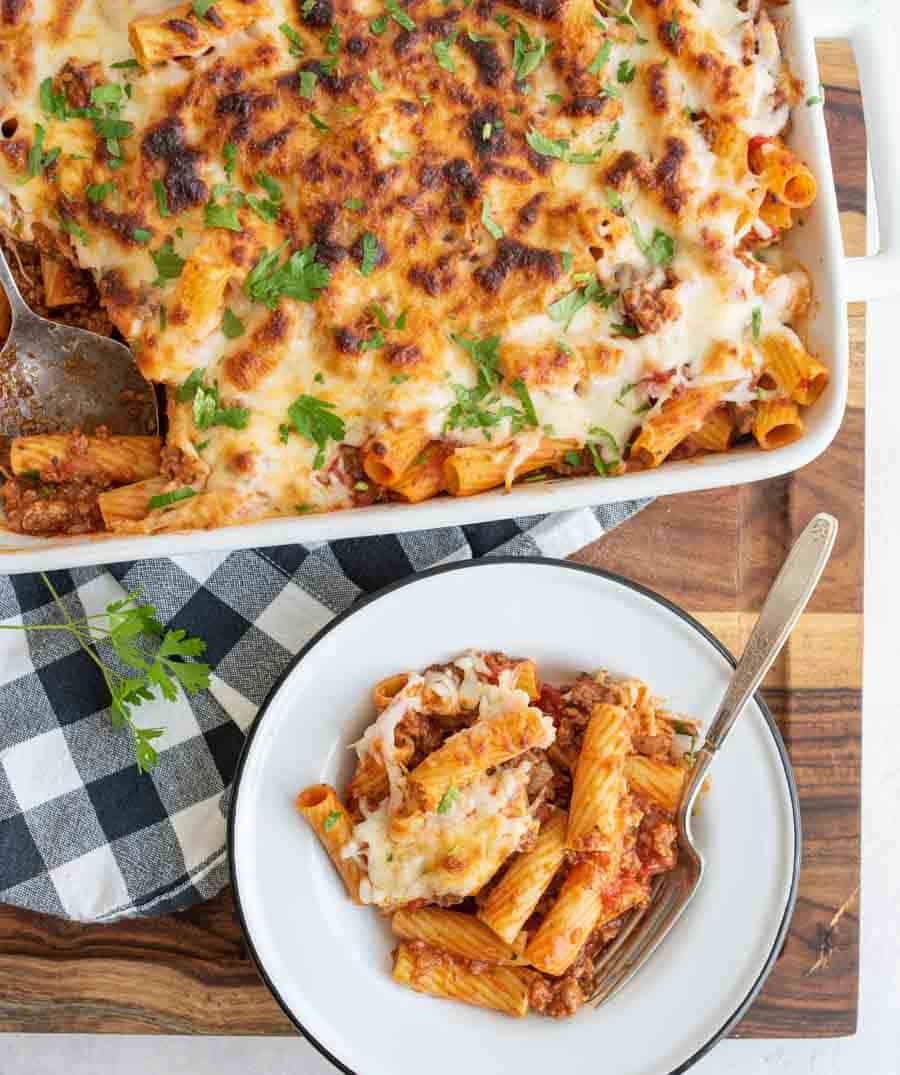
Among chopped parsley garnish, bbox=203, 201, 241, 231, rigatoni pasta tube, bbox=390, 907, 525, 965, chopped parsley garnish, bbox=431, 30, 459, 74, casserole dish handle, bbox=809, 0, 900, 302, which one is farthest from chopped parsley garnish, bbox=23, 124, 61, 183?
rigatoni pasta tube, bbox=390, 907, 525, 965

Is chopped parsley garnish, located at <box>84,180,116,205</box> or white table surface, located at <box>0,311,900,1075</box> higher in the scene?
chopped parsley garnish, located at <box>84,180,116,205</box>

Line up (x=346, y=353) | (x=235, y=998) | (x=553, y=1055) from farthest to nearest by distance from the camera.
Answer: (x=235, y=998), (x=553, y=1055), (x=346, y=353)

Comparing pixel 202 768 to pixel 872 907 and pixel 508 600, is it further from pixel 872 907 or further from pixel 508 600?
pixel 872 907

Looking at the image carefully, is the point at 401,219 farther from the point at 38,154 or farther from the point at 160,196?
the point at 38,154

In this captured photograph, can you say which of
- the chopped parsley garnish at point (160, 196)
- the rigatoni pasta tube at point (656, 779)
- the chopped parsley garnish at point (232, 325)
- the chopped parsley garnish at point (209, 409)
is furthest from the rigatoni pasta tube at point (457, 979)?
the chopped parsley garnish at point (160, 196)

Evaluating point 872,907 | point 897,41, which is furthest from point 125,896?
point 897,41

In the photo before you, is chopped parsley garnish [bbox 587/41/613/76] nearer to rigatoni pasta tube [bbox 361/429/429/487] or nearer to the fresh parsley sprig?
rigatoni pasta tube [bbox 361/429/429/487]

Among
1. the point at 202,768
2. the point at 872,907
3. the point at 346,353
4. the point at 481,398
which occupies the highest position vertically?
the point at 346,353
